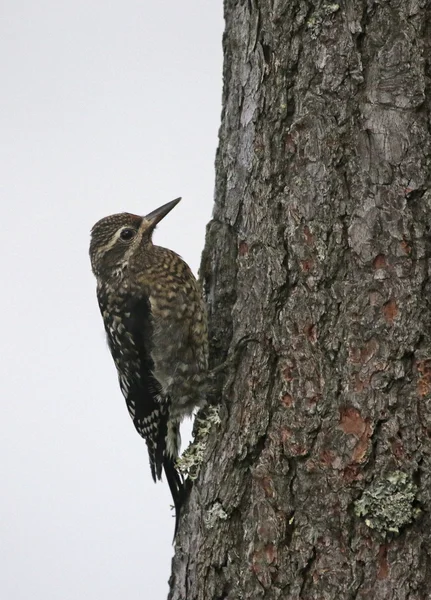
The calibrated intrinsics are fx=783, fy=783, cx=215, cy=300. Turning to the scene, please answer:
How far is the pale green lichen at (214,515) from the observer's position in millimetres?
2715

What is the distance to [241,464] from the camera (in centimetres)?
270

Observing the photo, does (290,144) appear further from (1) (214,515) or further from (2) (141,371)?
(2) (141,371)

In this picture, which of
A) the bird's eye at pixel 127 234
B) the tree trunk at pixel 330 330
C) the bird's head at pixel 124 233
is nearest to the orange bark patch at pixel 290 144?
the tree trunk at pixel 330 330

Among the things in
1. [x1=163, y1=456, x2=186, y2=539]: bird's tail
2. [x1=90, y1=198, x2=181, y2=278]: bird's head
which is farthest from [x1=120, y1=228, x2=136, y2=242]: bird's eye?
[x1=163, y1=456, x2=186, y2=539]: bird's tail

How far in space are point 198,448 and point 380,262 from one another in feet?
3.87

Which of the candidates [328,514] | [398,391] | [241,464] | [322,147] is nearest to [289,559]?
[328,514]

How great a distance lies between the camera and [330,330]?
8.21 ft

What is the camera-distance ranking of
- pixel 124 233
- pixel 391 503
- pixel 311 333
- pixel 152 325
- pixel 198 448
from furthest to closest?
pixel 124 233 → pixel 152 325 → pixel 198 448 → pixel 311 333 → pixel 391 503

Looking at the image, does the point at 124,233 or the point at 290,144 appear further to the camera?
the point at 124,233

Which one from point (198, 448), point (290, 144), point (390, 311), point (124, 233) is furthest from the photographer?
point (124, 233)

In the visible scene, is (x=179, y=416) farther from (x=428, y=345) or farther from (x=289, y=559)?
(x=428, y=345)

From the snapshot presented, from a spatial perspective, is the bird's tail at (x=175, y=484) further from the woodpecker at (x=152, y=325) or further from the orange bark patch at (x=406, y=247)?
the orange bark patch at (x=406, y=247)

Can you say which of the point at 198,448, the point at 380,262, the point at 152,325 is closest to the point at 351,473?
the point at 380,262

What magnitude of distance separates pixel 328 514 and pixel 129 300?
6.21 ft
